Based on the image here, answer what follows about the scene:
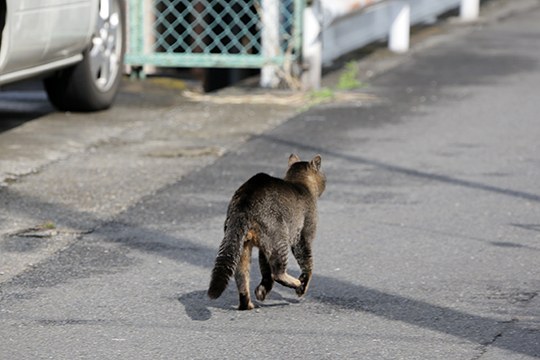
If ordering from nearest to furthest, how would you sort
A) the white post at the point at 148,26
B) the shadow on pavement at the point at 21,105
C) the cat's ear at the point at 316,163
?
the cat's ear at the point at 316,163, the shadow on pavement at the point at 21,105, the white post at the point at 148,26

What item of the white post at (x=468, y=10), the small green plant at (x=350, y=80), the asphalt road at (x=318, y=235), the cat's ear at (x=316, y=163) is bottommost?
the white post at (x=468, y=10)

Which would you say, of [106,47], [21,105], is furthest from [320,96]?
[21,105]

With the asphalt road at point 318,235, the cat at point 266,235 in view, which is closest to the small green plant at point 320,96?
→ the asphalt road at point 318,235

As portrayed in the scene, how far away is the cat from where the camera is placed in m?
5.22

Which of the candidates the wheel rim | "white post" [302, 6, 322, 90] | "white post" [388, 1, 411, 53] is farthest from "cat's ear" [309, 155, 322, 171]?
"white post" [388, 1, 411, 53]

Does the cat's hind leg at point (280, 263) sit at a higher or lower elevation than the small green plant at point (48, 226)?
higher

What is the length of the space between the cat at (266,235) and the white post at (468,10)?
1154cm

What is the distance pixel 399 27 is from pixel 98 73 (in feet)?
14.2

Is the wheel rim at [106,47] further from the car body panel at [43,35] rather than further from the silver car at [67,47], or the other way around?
the car body panel at [43,35]

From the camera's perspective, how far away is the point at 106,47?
1034 centimetres

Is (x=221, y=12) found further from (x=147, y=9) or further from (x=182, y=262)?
(x=182, y=262)

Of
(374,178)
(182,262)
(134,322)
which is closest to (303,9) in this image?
(374,178)

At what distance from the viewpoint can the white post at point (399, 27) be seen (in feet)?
45.2

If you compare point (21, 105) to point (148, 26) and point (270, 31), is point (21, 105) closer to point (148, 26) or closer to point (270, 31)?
point (148, 26)
